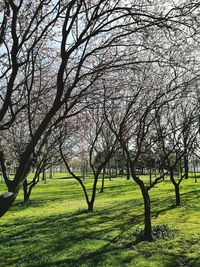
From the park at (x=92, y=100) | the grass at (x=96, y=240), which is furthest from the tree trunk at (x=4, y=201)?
the grass at (x=96, y=240)

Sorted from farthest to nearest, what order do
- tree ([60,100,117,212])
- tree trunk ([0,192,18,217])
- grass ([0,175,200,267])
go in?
tree ([60,100,117,212]) → grass ([0,175,200,267]) → tree trunk ([0,192,18,217])

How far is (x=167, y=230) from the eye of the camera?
11.7 metres

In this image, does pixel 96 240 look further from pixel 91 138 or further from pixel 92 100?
pixel 91 138

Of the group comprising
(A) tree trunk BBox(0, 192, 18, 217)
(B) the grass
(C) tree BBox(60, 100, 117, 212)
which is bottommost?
(B) the grass

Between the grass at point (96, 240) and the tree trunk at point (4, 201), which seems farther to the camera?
the grass at point (96, 240)

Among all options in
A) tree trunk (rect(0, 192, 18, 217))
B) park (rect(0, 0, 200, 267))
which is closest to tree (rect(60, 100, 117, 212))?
park (rect(0, 0, 200, 267))

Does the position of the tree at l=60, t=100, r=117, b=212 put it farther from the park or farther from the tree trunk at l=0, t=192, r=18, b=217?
the tree trunk at l=0, t=192, r=18, b=217

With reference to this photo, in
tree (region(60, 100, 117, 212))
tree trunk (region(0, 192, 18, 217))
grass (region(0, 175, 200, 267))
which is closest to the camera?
tree trunk (region(0, 192, 18, 217))

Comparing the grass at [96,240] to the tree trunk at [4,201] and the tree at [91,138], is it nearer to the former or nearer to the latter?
the tree at [91,138]

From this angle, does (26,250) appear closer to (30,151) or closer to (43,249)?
(43,249)

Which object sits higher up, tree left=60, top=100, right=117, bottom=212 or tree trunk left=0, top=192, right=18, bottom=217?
tree left=60, top=100, right=117, bottom=212

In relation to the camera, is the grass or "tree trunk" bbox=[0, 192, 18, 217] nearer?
"tree trunk" bbox=[0, 192, 18, 217]

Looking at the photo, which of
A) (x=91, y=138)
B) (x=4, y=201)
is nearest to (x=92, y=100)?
(x=4, y=201)

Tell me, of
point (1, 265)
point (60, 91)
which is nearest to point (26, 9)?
point (60, 91)
